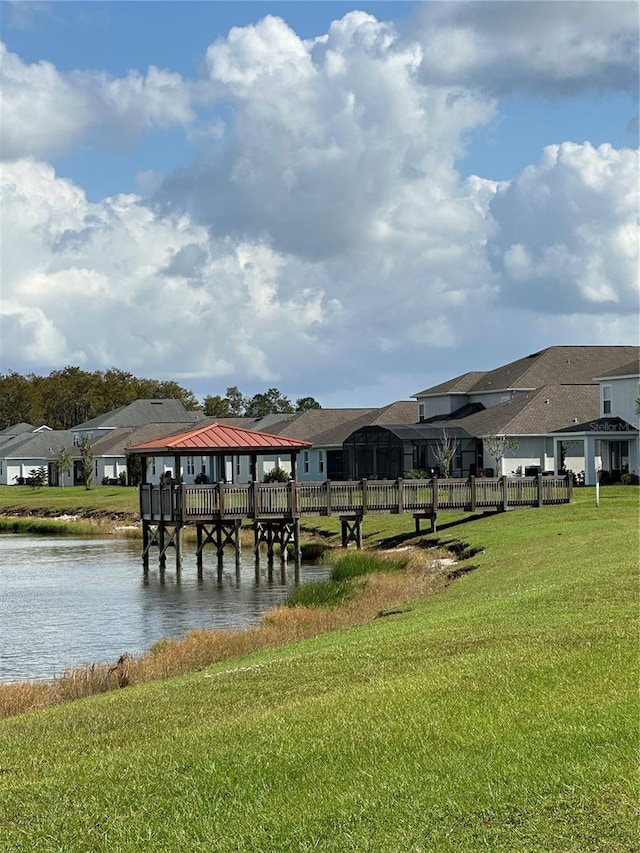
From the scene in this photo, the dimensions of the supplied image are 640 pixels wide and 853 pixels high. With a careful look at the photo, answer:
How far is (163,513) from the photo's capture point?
147ft

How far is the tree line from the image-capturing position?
165 m

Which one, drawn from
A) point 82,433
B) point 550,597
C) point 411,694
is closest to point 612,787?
Answer: point 411,694

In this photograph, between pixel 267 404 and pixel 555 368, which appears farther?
pixel 267 404

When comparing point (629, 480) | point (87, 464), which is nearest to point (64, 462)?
point (87, 464)

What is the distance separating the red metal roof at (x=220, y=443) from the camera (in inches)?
1706

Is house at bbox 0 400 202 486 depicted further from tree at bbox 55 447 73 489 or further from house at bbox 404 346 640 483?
house at bbox 404 346 640 483

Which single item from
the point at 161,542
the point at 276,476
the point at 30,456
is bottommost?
the point at 161,542

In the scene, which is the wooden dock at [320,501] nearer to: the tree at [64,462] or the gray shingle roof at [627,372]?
the gray shingle roof at [627,372]

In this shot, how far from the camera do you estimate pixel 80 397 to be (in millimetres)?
165500

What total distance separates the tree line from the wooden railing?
117m

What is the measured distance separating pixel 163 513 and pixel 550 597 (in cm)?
2783

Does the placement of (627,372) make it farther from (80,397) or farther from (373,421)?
(80,397)

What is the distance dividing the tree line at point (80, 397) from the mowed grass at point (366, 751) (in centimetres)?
14857

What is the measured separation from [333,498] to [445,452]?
750 inches
